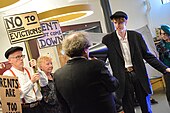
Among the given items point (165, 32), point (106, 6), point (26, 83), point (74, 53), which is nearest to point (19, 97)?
point (26, 83)

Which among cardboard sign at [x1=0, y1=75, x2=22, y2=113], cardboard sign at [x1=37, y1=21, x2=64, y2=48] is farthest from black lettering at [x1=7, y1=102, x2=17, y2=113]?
cardboard sign at [x1=37, y1=21, x2=64, y2=48]

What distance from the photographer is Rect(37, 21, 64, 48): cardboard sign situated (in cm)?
349

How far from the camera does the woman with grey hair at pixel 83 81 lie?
6.38 feet

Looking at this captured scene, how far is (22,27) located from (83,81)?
147 cm

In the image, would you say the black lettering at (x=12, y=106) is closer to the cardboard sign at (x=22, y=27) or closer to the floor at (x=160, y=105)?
the cardboard sign at (x=22, y=27)

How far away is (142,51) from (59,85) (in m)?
1.07

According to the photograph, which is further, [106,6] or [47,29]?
[106,6]

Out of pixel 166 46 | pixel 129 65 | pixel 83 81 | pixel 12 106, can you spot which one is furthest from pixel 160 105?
pixel 83 81

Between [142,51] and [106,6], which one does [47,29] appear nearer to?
[142,51]

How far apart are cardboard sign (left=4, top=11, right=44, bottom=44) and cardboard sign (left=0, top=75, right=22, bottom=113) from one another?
0.59 meters

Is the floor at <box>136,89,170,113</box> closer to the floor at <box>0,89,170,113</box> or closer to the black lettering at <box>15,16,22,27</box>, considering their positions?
the floor at <box>0,89,170,113</box>

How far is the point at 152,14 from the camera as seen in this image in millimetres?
7684

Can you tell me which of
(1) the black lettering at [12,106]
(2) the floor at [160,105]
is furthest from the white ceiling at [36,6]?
(2) the floor at [160,105]

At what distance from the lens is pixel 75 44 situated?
6.48ft
